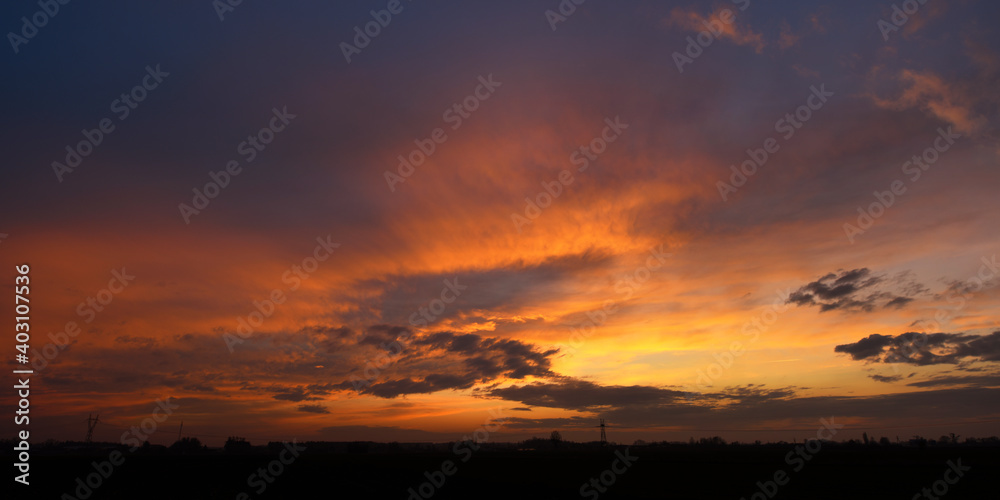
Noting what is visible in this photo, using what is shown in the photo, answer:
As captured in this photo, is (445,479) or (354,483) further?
(445,479)

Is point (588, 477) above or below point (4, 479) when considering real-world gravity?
below

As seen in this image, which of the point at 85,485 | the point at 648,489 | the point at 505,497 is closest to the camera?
the point at 505,497

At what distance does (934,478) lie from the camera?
6788 centimetres

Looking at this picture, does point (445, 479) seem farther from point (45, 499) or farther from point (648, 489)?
point (45, 499)

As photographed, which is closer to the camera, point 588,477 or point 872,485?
point 872,485

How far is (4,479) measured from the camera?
68375 millimetres

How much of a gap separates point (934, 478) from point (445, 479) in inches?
2448

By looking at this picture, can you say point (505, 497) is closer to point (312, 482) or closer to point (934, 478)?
point (312, 482)

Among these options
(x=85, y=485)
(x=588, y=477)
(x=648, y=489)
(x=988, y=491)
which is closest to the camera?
(x=988, y=491)

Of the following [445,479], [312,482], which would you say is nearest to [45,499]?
[312,482]

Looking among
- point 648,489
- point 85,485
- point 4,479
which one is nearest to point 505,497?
point 648,489

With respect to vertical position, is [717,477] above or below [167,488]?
below

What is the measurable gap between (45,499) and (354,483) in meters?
29.1

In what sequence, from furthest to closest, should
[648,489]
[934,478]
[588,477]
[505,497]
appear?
[588,477]
[934,478]
[648,489]
[505,497]
